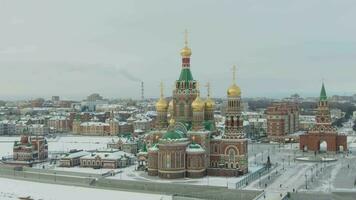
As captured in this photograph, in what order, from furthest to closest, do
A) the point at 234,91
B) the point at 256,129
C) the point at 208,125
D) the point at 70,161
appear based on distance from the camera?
the point at 256,129 → the point at 70,161 → the point at 208,125 → the point at 234,91

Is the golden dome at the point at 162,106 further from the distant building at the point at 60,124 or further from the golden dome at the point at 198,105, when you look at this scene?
the distant building at the point at 60,124

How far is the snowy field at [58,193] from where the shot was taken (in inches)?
1318

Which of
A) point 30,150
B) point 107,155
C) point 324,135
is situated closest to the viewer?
point 107,155

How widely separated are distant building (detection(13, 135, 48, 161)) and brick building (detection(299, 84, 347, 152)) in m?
27.9

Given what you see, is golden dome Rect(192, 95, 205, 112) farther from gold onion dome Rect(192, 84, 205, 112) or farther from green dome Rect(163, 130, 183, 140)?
green dome Rect(163, 130, 183, 140)

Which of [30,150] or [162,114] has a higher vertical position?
[162,114]

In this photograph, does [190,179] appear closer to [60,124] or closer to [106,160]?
[106,160]

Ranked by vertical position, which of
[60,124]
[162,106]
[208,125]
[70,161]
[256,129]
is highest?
[162,106]

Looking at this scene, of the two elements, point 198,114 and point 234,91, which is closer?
point 198,114

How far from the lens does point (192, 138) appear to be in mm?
41031

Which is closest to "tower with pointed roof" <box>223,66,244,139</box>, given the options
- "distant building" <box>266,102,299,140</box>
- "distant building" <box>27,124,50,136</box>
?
"distant building" <box>266,102,299,140</box>

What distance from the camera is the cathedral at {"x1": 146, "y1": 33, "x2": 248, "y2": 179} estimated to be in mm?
39312

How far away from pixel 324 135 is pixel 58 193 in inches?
1275

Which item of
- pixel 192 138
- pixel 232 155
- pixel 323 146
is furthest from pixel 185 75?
pixel 323 146
